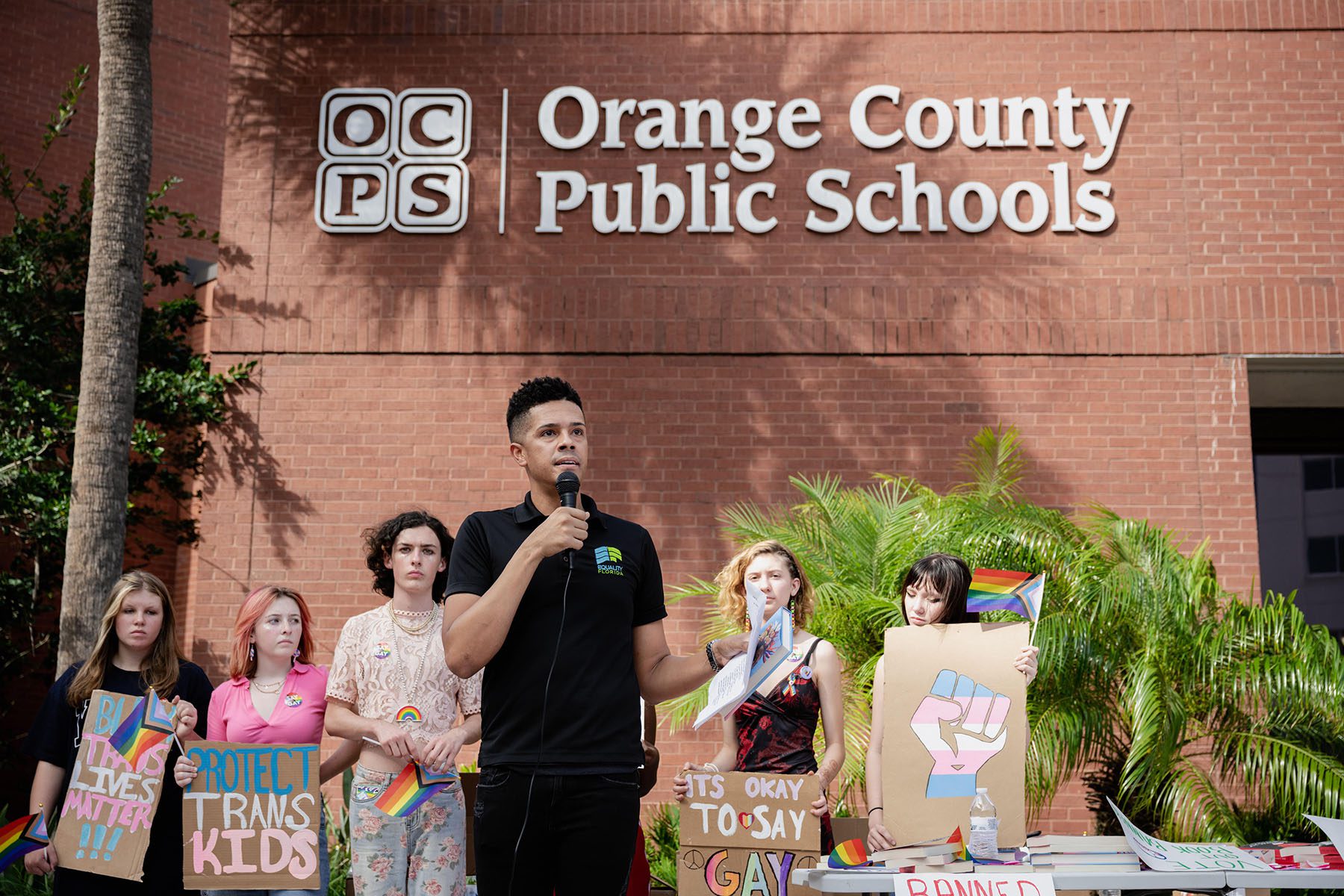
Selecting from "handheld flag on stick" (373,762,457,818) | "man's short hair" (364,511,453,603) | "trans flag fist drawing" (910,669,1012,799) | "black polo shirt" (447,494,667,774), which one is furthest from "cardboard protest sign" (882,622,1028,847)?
"man's short hair" (364,511,453,603)

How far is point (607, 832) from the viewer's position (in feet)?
9.39

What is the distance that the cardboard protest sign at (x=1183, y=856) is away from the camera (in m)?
3.64

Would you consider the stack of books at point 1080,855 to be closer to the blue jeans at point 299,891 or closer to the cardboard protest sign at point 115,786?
the blue jeans at point 299,891

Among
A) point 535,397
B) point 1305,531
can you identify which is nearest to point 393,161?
point 535,397

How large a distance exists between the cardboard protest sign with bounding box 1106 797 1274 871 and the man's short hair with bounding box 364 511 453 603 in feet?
8.59

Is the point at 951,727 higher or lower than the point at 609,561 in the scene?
lower

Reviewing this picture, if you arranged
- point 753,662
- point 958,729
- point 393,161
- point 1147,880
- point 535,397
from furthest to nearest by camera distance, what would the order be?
point 393,161 → point 958,729 → point 1147,880 → point 535,397 → point 753,662

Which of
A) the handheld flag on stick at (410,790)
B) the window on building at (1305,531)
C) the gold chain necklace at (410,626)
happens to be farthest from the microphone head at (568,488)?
the window on building at (1305,531)

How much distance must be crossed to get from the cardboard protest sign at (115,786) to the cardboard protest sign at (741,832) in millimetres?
1994

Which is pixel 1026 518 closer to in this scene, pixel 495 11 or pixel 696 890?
pixel 696 890

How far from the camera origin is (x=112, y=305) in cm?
791

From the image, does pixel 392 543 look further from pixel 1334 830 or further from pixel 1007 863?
pixel 1334 830

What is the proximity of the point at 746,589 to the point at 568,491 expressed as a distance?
86.6 inches

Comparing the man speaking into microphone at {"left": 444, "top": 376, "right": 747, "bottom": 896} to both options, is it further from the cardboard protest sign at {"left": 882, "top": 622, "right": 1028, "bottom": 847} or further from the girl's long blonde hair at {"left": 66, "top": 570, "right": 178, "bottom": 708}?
the girl's long blonde hair at {"left": 66, "top": 570, "right": 178, "bottom": 708}
